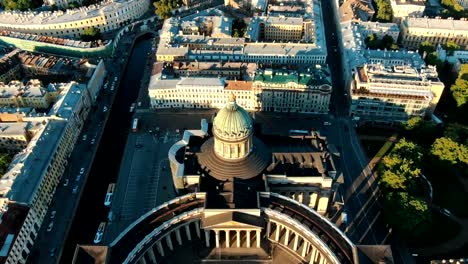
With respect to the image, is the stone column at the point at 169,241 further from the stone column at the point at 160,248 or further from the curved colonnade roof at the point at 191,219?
the curved colonnade roof at the point at 191,219

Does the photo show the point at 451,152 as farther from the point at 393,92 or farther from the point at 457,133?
the point at 393,92

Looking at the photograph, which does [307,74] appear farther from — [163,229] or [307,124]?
[163,229]

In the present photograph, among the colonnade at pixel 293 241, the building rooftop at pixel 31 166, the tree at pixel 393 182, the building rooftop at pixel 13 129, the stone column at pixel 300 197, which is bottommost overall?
the colonnade at pixel 293 241

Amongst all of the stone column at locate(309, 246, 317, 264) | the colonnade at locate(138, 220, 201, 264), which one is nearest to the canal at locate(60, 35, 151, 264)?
the colonnade at locate(138, 220, 201, 264)

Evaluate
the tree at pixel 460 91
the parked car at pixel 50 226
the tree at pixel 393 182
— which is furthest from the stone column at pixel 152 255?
the tree at pixel 460 91

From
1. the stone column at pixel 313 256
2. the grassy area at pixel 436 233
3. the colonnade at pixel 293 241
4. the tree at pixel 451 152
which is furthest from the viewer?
the tree at pixel 451 152

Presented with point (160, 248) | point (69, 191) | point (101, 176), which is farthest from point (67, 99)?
point (160, 248)
